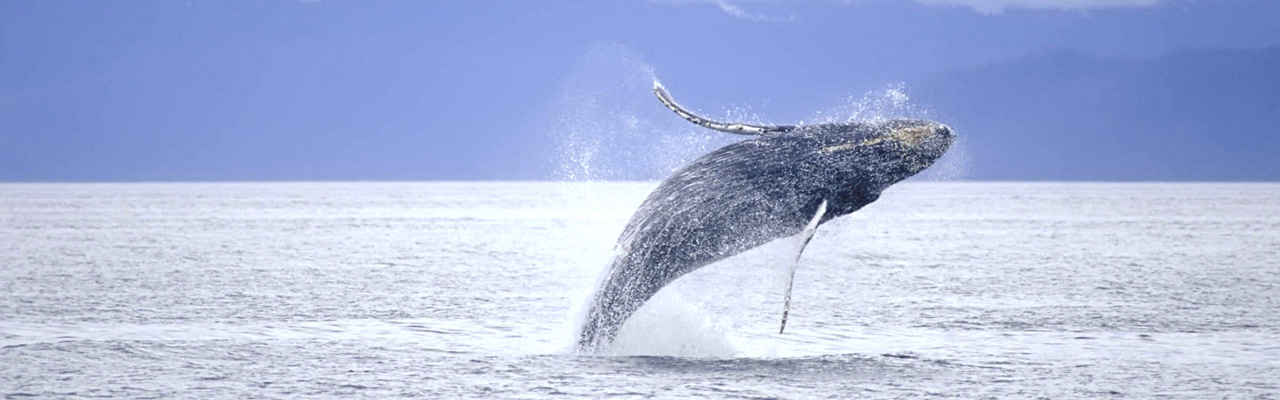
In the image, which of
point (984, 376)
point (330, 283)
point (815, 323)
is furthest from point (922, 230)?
point (984, 376)

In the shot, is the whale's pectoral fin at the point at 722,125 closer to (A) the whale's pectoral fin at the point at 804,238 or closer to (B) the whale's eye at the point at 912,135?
(A) the whale's pectoral fin at the point at 804,238

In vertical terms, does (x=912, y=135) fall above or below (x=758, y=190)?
above

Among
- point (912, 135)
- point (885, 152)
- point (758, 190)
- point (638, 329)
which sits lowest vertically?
point (638, 329)

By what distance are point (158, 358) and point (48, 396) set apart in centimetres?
262

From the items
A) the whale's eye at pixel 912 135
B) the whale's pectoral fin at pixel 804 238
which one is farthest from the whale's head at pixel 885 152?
the whale's pectoral fin at pixel 804 238

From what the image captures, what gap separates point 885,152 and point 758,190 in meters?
1.32

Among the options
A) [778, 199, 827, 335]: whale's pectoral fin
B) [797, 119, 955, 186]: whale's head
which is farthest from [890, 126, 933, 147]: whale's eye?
[778, 199, 827, 335]: whale's pectoral fin

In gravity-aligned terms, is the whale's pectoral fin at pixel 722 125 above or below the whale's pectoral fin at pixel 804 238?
above

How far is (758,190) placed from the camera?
1450 centimetres

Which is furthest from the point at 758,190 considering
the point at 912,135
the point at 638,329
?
the point at 638,329

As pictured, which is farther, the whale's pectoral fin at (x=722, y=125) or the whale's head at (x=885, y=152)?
the whale's head at (x=885, y=152)

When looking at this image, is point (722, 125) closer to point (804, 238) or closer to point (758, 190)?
point (758, 190)

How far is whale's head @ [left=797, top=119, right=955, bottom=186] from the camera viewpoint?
14.4 meters

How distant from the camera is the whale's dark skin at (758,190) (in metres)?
14.4
